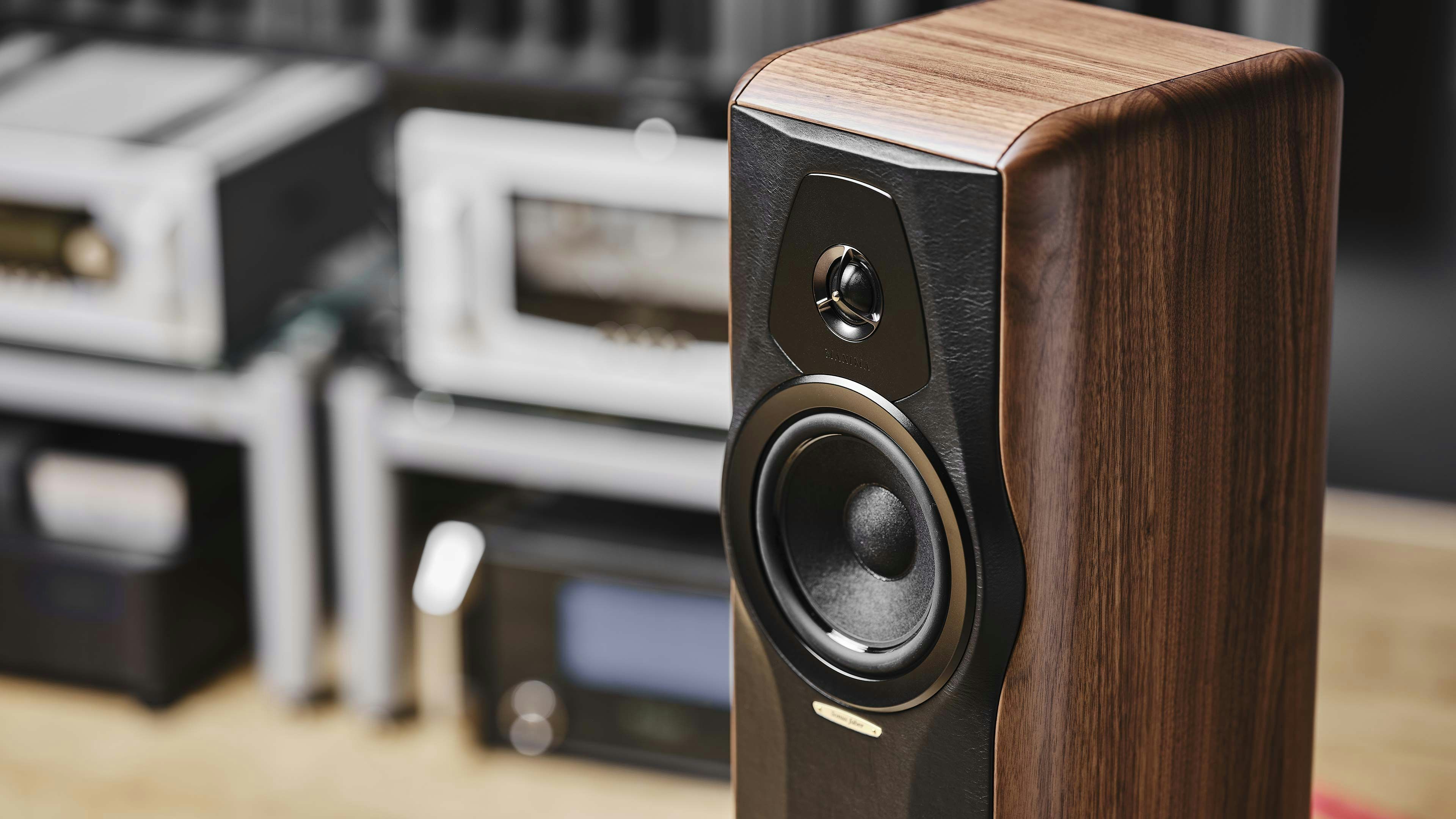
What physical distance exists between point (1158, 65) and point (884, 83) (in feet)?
0.36

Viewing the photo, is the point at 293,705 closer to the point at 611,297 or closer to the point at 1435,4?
the point at 611,297

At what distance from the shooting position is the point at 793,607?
68 centimetres

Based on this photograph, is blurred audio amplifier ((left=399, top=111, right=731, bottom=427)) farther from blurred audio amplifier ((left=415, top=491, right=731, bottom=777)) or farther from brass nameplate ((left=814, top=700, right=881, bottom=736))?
brass nameplate ((left=814, top=700, right=881, bottom=736))

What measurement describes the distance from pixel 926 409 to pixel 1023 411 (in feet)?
0.12

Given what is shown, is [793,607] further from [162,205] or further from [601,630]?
[162,205]

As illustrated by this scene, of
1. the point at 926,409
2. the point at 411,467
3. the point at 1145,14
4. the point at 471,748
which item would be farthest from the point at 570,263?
the point at 926,409

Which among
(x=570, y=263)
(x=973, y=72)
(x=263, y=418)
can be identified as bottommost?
(x=263, y=418)

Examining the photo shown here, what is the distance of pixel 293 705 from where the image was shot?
145 centimetres

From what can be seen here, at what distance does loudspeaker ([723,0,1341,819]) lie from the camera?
584 mm

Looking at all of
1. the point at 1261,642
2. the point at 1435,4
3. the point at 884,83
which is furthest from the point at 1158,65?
the point at 1435,4

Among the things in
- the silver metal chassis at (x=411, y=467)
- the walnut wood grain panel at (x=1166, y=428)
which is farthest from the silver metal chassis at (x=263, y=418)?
the walnut wood grain panel at (x=1166, y=428)

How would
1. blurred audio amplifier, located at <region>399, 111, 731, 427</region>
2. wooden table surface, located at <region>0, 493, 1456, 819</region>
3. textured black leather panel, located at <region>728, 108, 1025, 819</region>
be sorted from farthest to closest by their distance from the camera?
wooden table surface, located at <region>0, 493, 1456, 819</region> < blurred audio amplifier, located at <region>399, 111, 731, 427</region> < textured black leather panel, located at <region>728, 108, 1025, 819</region>

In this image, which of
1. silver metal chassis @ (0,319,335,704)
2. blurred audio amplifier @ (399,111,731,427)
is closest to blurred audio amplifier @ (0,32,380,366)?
silver metal chassis @ (0,319,335,704)

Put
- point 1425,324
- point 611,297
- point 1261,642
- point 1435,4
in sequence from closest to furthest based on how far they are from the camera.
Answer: point 1261,642 → point 611,297 → point 1435,4 → point 1425,324
